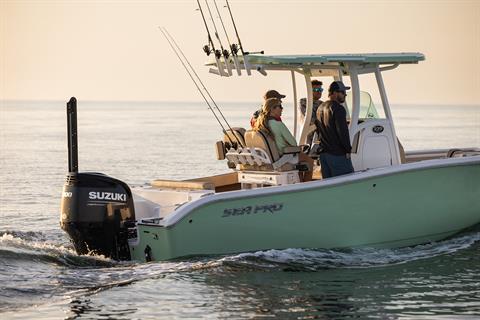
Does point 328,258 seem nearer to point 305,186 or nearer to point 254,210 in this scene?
point 305,186

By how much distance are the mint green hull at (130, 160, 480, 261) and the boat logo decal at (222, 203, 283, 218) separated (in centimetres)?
1

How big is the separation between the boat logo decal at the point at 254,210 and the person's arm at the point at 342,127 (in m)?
1.14

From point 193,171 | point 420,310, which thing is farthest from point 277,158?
point 193,171

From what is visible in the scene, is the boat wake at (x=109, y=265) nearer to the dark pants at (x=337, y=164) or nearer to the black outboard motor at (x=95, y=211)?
the black outboard motor at (x=95, y=211)

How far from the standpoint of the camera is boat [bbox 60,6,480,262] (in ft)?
47.3

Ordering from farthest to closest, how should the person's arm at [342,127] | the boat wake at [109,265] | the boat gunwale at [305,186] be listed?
the person's arm at [342,127] → the boat gunwale at [305,186] → the boat wake at [109,265]

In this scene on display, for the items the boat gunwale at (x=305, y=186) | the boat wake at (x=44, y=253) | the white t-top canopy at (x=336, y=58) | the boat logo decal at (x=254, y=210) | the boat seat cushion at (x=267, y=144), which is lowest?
the boat wake at (x=44, y=253)

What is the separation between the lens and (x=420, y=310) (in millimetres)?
12836

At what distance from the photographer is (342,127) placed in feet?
49.8

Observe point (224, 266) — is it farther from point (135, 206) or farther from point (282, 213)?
point (135, 206)

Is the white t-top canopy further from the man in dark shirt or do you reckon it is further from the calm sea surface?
the calm sea surface

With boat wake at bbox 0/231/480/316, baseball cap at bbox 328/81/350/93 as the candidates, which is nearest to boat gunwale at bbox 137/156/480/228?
boat wake at bbox 0/231/480/316

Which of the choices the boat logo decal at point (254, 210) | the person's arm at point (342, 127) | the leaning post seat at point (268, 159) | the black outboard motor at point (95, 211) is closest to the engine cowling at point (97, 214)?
the black outboard motor at point (95, 211)

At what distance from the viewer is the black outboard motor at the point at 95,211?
47.4 ft
